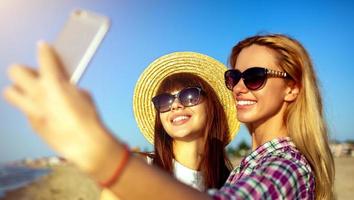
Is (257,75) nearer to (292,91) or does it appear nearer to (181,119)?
(292,91)

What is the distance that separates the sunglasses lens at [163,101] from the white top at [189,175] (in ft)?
1.67

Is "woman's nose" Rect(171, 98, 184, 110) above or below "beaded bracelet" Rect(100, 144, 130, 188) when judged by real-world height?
below

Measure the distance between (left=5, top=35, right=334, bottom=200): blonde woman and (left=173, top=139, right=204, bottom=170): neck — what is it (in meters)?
1.20

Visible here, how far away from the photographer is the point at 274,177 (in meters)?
1.87

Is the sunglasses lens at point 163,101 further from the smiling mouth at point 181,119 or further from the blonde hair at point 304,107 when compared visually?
the blonde hair at point 304,107

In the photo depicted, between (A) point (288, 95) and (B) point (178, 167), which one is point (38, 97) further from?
(B) point (178, 167)

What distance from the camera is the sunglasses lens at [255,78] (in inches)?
107

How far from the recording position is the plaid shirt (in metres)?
1.69

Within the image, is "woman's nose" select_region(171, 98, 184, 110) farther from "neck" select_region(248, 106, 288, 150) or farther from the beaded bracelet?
the beaded bracelet

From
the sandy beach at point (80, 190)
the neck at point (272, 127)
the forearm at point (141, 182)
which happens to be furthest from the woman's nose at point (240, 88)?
the sandy beach at point (80, 190)

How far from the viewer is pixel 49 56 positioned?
1.10m

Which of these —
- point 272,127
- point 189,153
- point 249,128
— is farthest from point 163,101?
point 272,127

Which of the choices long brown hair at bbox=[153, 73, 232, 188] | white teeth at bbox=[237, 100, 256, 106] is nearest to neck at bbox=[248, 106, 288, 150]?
white teeth at bbox=[237, 100, 256, 106]

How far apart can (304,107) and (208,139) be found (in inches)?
75.1
